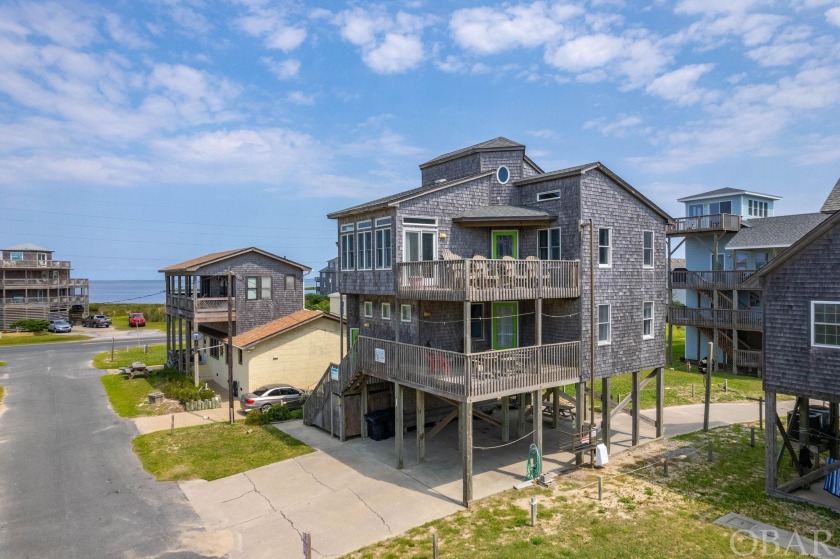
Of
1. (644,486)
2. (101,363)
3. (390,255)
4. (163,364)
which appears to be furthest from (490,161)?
(101,363)

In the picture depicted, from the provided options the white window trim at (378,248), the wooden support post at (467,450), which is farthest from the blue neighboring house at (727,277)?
the wooden support post at (467,450)

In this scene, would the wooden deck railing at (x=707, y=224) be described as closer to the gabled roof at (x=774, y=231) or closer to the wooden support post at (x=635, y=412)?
the gabled roof at (x=774, y=231)

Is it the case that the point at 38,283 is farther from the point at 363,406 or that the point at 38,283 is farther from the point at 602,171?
the point at 602,171

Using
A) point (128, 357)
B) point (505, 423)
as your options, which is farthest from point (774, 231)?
point (128, 357)

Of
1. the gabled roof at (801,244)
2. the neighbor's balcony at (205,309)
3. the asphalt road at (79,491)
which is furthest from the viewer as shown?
the neighbor's balcony at (205,309)

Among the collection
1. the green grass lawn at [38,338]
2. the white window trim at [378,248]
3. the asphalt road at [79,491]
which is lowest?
the asphalt road at [79,491]

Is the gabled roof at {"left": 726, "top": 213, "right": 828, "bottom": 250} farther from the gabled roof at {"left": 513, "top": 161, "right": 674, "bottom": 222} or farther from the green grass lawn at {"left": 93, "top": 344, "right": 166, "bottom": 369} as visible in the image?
the green grass lawn at {"left": 93, "top": 344, "right": 166, "bottom": 369}
